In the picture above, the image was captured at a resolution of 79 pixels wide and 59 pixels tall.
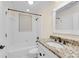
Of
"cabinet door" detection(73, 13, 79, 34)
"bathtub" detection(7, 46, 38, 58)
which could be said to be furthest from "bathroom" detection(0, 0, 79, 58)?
"cabinet door" detection(73, 13, 79, 34)

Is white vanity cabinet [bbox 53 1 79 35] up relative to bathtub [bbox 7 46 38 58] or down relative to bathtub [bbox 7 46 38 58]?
up

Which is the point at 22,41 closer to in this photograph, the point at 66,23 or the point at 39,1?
the point at 39,1

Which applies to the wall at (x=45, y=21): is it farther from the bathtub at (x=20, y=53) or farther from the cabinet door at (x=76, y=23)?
the cabinet door at (x=76, y=23)

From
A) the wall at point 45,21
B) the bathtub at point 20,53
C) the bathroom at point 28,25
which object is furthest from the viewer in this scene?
the wall at point 45,21

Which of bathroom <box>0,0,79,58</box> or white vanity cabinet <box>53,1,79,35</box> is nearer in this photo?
white vanity cabinet <box>53,1,79,35</box>

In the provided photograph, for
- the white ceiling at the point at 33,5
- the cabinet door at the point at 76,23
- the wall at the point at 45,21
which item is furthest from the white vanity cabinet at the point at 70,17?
the white ceiling at the point at 33,5

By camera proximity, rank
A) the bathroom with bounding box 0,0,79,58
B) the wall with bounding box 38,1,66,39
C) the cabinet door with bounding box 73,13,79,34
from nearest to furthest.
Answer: the cabinet door with bounding box 73,13,79,34
the bathroom with bounding box 0,0,79,58
the wall with bounding box 38,1,66,39

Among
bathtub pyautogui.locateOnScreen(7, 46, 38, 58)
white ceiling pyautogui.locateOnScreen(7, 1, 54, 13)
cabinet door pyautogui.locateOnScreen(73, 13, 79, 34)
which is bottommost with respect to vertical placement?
bathtub pyautogui.locateOnScreen(7, 46, 38, 58)

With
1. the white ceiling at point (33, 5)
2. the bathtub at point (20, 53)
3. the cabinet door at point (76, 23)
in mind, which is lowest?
the bathtub at point (20, 53)

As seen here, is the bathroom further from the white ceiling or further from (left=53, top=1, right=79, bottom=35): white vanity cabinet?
(left=53, top=1, right=79, bottom=35): white vanity cabinet

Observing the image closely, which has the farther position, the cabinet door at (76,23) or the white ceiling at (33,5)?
the white ceiling at (33,5)

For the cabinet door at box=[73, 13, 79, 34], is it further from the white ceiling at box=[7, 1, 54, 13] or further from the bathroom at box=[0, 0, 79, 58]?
the white ceiling at box=[7, 1, 54, 13]

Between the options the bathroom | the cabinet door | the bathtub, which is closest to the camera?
the cabinet door

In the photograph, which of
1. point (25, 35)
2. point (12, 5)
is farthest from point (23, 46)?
point (12, 5)
